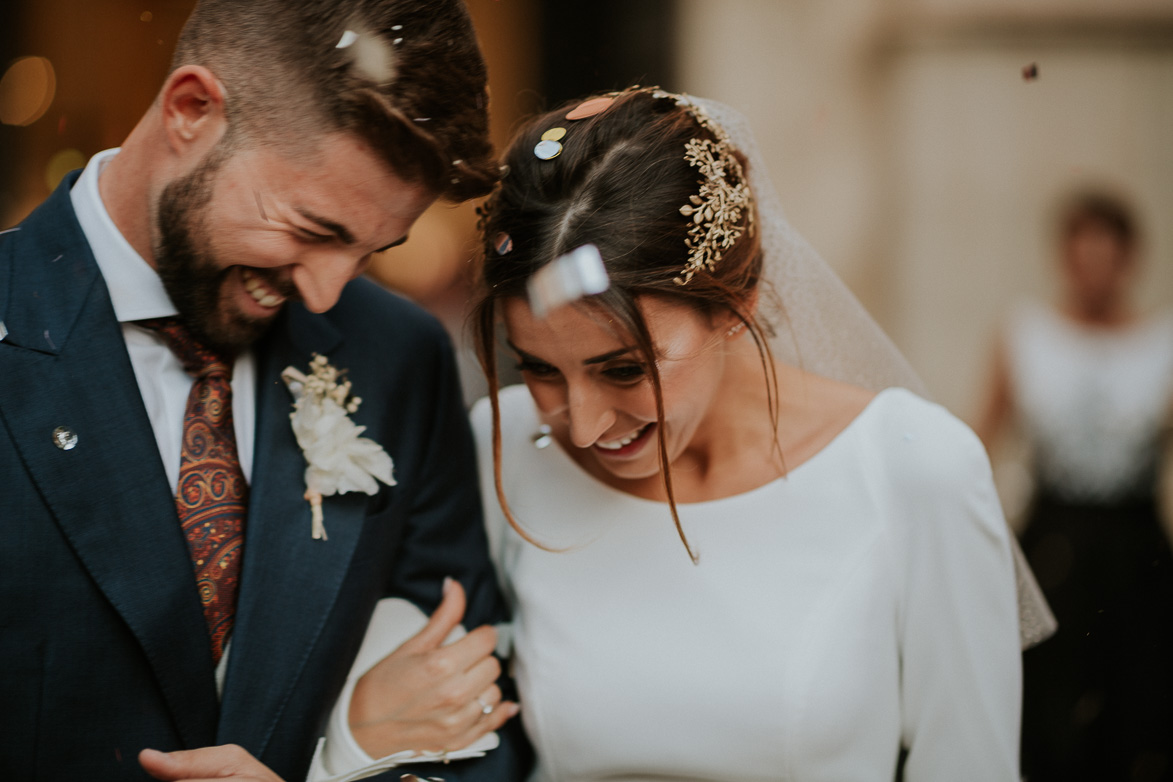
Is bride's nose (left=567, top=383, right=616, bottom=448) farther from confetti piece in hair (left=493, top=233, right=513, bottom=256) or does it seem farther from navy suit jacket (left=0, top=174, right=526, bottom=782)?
navy suit jacket (left=0, top=174, right=526, bottom=782)

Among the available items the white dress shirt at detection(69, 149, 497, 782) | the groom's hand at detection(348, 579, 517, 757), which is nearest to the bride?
the groom's hand at detection(348, 579, 517, 757)

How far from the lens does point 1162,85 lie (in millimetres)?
5664

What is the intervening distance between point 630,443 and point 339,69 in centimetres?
89

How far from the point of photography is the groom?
1.64 metres

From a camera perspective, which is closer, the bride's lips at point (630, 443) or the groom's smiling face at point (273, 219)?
the groom's smiling face at point (273, 219)

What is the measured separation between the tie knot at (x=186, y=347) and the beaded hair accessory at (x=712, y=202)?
92cm

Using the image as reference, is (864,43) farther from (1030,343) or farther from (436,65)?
(436,65)

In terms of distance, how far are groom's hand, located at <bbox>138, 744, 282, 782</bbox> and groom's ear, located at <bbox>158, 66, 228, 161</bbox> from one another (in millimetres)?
1044

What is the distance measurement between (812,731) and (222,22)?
5.76 ft

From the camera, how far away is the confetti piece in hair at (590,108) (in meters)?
1.87

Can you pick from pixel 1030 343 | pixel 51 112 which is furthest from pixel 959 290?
pixel 51 112

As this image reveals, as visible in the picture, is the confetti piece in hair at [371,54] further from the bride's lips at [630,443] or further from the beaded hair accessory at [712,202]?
the bride's lips at [630,443]

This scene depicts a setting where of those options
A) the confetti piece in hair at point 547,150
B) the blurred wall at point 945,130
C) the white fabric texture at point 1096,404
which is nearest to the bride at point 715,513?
the confetti piece in hair at point 547,150

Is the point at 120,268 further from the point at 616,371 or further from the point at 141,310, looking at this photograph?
the point at 616,371
